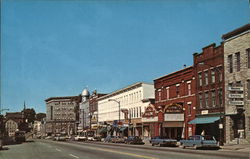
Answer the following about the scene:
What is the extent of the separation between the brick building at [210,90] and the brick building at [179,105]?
186 centimetres

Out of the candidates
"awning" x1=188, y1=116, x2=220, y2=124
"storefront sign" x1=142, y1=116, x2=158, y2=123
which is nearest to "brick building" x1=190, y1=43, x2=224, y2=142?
"awning" x1=188, y1=116, x2=220, y2=124

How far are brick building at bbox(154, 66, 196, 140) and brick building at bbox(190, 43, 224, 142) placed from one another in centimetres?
186

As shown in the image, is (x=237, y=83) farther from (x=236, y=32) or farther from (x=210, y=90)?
(x=236, y=32)

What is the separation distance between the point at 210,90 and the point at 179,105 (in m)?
8.30

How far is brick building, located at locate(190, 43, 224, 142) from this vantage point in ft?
159

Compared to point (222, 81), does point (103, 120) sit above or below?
below

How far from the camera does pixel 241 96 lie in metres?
42.7

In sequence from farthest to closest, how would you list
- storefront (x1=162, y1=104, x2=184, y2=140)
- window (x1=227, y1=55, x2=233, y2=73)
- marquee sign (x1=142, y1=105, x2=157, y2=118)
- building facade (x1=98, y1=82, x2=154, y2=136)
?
building facade (x1=98, y1=82, x2=154, y2=136)
marquee sign (x1=142, y1=105, x2=157, y2=118)
storefront (x1=162, y1=104, x2=184, y2=140)
window (x1=227, y1=55, x2=233, y2=73)

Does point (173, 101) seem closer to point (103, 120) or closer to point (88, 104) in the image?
point (103, 120)

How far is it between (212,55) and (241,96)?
32.6 feet

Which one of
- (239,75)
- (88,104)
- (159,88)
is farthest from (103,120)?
(239,75)

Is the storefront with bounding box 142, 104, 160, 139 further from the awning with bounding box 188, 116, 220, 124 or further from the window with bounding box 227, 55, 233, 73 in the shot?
the window with bounding box 227, 55, 233, 73

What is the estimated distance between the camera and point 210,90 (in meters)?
50.9

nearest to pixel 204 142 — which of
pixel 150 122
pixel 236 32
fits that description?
pixel 236 32
